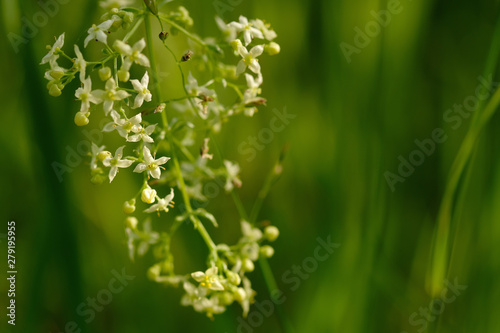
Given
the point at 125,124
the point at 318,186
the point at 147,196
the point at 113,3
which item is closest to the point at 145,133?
the point at 125,124

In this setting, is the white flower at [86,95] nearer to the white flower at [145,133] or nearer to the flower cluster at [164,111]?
the flower cluster at [164,111]

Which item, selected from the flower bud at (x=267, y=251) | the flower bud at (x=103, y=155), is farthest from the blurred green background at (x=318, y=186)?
the flower bud at (x=267, y=251)

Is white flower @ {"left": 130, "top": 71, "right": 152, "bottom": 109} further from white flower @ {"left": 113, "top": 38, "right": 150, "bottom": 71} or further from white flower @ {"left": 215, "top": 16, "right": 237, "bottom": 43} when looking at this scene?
white flower @ {"left": 215, "top": 16, "right": 237, "bottom": 43}

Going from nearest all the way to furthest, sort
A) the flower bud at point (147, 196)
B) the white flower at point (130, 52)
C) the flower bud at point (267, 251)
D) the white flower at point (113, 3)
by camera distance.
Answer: the white flower at point (130, 52), the flower bud at point (147, 196), the white flower at point (113, 3), the flower bud at point (267, 251)

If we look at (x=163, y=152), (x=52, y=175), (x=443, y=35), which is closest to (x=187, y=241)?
(x=163, y=152)

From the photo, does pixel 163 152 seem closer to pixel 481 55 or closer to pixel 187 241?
pixel 187 241
